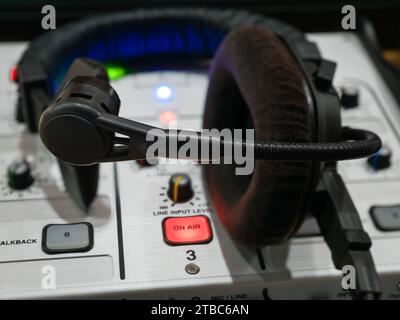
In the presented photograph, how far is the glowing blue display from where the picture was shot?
2.72ft

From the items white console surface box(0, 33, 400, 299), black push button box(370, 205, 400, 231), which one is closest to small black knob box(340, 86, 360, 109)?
white console surface box(0, 33, 400, 299)

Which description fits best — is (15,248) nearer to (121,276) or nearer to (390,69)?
(121,276)

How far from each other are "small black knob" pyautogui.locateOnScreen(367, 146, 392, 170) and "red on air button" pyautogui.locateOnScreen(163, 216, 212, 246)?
22 centimetres

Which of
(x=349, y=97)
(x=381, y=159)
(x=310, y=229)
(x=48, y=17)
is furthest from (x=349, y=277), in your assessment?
(x=48, y=17)

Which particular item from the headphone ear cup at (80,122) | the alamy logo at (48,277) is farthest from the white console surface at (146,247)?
the headphone ear cup at (80,122)

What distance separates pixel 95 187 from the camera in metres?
0.67

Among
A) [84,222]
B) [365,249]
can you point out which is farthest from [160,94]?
[365,249]

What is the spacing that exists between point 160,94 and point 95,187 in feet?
0.69

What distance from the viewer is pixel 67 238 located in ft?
2.05

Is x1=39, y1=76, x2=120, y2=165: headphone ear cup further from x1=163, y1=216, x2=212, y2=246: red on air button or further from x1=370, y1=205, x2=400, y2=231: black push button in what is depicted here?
x1=370, y1=205, x2=400, y2=231: black push button

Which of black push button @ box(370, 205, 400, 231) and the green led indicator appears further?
the green led indicator

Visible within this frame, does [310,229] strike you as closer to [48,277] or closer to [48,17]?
[48,277]

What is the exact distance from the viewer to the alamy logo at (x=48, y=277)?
0.59 meters

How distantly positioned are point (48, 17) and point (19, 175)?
31 cm
